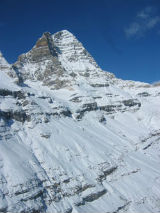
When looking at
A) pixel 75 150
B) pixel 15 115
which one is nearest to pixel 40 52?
pixel 15 115

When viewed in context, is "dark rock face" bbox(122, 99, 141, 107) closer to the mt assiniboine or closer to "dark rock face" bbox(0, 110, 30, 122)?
the mt assiniboine

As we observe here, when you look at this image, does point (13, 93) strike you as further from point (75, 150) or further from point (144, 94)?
point (144, 94)

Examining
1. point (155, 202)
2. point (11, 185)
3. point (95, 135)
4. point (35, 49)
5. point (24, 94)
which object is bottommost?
point (155, 202)

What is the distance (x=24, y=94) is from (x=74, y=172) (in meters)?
25.0

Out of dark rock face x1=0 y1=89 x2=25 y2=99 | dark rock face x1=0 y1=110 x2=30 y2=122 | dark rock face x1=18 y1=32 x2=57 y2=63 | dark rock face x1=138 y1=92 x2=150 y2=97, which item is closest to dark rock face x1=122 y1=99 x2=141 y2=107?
dark rock face x1=138 y1=92 x2=150 y2=97

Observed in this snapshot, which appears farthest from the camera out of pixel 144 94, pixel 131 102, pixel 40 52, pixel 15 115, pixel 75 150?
pixel 40 52

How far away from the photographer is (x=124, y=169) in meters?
46.3

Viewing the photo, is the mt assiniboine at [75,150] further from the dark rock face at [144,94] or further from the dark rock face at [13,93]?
the dark rock face at [144,94]

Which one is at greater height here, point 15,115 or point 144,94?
point 144,94

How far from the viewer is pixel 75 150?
1780 inches

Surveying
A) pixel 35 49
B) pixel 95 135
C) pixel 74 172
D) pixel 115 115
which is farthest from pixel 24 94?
pixel 35 49

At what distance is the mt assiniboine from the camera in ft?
109

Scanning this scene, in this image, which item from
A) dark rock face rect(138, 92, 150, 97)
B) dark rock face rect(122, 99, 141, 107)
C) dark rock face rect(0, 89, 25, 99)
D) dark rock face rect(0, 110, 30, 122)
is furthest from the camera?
dark rock face rect(138, 92, 150, 97)

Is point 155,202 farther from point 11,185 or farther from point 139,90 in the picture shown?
point 139,90
